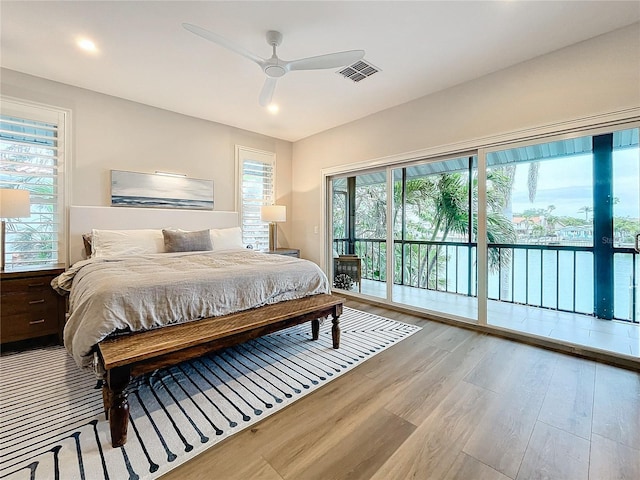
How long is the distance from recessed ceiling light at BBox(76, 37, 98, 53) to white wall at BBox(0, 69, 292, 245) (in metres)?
1.05

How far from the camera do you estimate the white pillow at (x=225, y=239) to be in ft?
13.6

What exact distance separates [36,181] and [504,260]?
239 inches

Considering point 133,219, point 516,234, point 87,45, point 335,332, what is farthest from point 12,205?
point 516,234

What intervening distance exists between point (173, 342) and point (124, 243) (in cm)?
219

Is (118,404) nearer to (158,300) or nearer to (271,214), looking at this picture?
(158,300)

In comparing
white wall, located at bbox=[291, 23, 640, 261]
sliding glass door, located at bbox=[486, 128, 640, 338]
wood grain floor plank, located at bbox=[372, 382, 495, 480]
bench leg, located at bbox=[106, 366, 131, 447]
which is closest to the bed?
bench leg, located at bbox=[106, 366, 131, 447]

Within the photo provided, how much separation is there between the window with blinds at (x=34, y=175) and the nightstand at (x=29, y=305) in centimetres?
52

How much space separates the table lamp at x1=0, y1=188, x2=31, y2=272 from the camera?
2770mm

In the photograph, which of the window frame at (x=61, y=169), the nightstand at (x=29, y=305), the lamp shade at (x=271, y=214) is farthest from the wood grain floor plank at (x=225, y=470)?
the lamp shade at (x=271, y=214)

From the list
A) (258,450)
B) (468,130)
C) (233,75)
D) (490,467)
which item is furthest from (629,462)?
(233,75)

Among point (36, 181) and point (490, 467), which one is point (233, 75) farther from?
point (490, 467)

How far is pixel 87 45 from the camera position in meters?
2.71

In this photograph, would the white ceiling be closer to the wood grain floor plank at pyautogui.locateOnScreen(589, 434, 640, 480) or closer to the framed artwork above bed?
the framed artwork above bed

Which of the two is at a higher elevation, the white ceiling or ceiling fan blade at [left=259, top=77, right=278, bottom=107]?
the white ceiling
